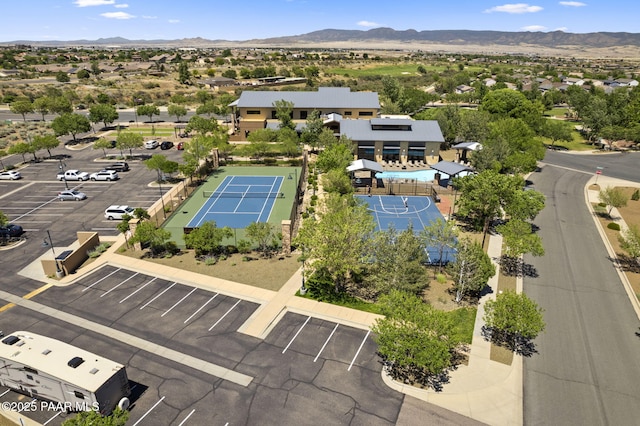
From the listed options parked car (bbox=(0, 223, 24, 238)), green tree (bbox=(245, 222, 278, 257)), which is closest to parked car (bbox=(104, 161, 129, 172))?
parked car (bbox=(0, 223, 24, 238))

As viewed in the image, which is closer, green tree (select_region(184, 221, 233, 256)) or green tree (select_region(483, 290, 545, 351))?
green tree (select_region(483, 290, 545, 351))

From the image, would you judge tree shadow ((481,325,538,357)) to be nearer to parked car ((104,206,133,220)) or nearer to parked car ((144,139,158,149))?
parked car ((104,206,133,220))

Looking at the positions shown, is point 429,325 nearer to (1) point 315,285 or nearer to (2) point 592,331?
(1) point 315,285

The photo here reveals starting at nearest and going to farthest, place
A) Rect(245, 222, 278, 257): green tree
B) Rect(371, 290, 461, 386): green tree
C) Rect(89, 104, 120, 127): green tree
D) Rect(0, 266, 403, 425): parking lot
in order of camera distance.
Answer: Rect(0, 266, 403, 425): parking lot, Rect(371, 290, 461, 386): green tree, Rect(245, 222, 278, 257): green tree, Rect(89, 104, 120, 127): green tree

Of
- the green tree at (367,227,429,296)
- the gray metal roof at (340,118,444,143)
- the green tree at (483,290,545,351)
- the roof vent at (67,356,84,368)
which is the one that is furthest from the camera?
the gray metal roof at (340,118,444,143)

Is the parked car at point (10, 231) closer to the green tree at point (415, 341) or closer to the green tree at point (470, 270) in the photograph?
the green tree at point (415, 341)

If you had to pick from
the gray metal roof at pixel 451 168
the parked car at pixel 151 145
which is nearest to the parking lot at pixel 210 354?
the gray metal roof at pixel 451 168

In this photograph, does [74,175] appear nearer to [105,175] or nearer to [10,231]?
[105,175]

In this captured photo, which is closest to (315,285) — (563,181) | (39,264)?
(39,264)
